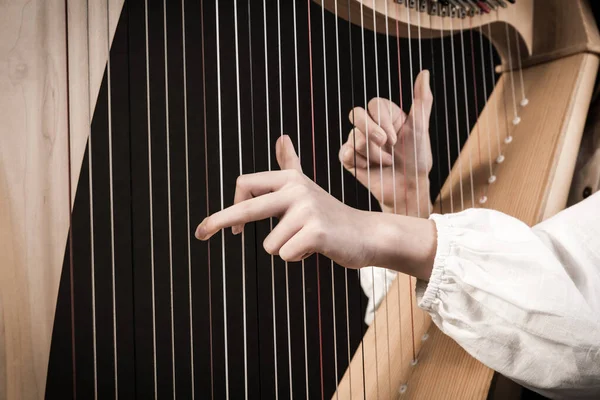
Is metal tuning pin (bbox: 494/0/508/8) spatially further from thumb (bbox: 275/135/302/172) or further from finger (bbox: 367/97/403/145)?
thumb (bbox: 275/135/302/172)

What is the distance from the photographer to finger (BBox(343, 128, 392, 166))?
37.3 inches

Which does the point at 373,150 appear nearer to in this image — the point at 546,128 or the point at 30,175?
the point at 546,128

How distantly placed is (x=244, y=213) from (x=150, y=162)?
0.13m

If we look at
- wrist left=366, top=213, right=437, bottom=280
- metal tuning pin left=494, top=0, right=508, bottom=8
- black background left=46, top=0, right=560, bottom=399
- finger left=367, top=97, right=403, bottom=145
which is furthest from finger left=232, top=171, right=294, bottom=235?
metal tuning pin left=494, top=0, right=508, bottom=8

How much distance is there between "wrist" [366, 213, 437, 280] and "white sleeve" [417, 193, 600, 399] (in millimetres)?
13

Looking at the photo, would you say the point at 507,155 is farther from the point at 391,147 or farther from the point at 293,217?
the point at 293,217

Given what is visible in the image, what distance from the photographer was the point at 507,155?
115 centimetres

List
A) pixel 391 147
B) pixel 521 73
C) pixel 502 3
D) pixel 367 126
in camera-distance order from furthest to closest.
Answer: pixel 521 73
pixel 502 3
pixel 391 147
pixel 367 126

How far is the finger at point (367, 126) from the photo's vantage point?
0.89 metres

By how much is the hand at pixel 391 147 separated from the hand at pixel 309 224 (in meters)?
0.23

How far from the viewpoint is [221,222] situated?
1.83 ft

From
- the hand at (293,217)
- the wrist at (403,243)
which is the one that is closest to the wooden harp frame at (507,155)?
the wrist at (403,243)

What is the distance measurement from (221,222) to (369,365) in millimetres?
493

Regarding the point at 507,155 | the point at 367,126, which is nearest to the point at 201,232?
the point at 367,126
